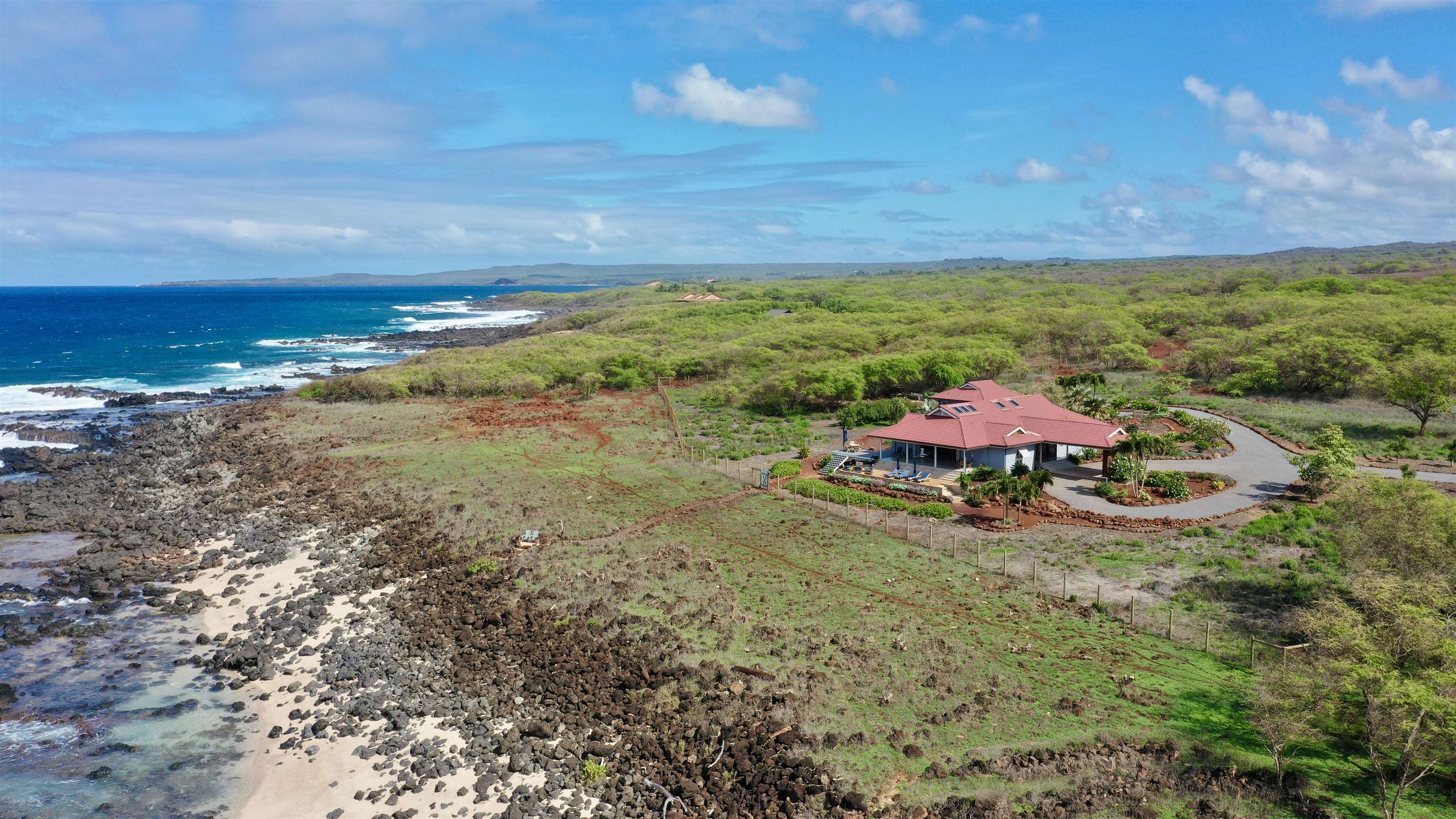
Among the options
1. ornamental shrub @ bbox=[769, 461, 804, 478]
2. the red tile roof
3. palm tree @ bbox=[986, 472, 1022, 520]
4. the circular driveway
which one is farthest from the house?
ornamental shrub @ bbox=[769, 461, 804, 478]

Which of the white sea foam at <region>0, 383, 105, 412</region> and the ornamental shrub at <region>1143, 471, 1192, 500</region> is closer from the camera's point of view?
the ornamental shrub at <region>1143, 471, 1192, 500</region>

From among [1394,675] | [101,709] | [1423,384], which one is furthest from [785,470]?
[1423,384]

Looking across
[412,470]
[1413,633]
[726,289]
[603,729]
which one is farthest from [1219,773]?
[726,289]

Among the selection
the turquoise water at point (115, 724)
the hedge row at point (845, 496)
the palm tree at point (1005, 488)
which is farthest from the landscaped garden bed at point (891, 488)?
the turquoise water at point (115, 724)

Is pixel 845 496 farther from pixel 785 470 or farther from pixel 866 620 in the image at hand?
pixel 866 620

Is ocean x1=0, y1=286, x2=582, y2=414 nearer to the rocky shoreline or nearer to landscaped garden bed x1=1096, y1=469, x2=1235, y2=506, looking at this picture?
the rocky shoreline

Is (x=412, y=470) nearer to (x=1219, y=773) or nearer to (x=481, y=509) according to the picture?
(x=481, y=509)
